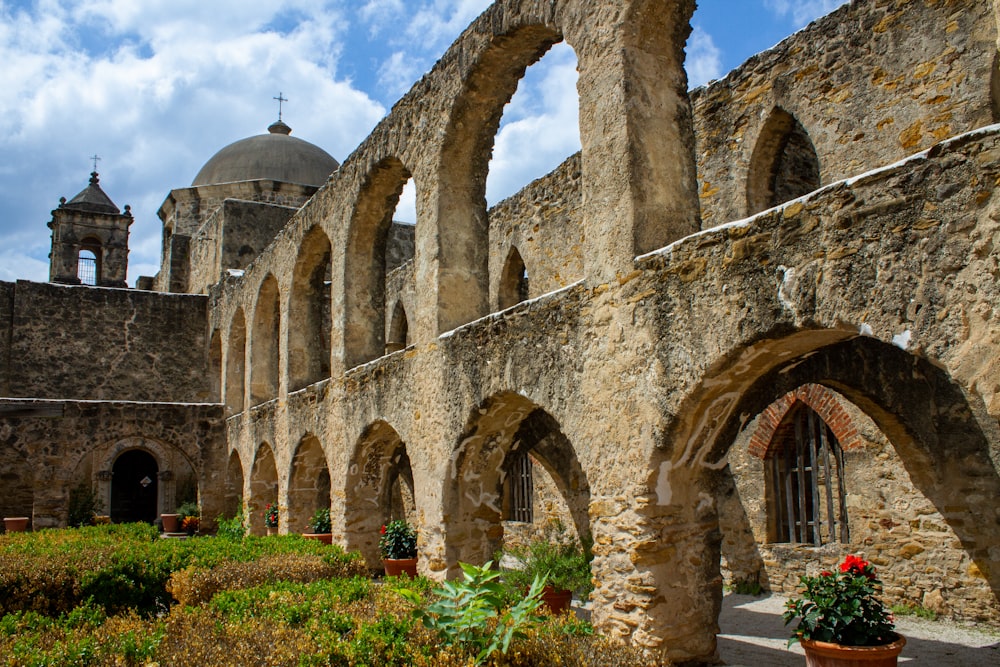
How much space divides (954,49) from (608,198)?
4015 mm

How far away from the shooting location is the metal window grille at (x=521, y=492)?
13.3 meters

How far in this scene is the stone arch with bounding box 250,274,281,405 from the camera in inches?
585

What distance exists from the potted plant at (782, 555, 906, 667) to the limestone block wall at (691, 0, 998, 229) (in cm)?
439

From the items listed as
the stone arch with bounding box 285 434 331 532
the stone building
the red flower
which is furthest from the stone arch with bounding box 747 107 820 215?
the stone arch with bounding box 285 434 331 532

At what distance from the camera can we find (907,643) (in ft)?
22.6

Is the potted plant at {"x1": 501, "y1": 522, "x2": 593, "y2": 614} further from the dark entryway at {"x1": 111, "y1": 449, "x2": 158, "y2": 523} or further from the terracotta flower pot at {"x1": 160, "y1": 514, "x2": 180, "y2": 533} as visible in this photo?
the dark entryway at {"x1": 111, "y1": 449, "x2": 158, "y2": 523}

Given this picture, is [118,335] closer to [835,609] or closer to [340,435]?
[340,435]

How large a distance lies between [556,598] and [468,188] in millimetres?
4107

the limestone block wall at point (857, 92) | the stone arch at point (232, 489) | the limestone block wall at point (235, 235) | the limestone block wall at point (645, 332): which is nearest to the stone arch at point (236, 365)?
the stone arch at point (232, 489)

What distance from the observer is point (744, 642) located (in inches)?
276

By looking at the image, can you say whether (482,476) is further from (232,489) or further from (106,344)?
(106,344)

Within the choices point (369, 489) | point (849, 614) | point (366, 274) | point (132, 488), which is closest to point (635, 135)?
point (849, 614)

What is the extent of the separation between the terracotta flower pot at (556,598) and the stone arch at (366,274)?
14.9 ft

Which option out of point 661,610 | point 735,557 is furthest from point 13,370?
point 661,610
